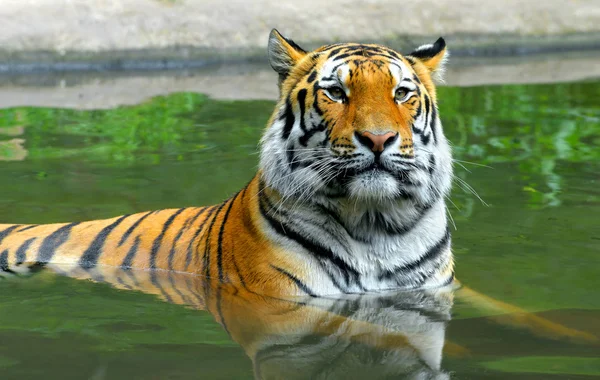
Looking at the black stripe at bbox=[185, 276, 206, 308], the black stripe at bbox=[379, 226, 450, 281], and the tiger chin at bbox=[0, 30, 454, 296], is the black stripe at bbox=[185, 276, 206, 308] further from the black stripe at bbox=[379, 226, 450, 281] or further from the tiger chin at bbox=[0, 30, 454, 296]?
the black stripe at bbox=[379, 226, 450, 281]

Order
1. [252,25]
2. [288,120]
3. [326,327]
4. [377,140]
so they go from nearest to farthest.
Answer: [377,140] → [326,327] → [288,120] → [252,25]

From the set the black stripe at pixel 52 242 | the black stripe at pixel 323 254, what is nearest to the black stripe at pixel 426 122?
the black stripe at pixel 323 254

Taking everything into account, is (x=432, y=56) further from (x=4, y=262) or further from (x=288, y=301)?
(x=4, y=262)

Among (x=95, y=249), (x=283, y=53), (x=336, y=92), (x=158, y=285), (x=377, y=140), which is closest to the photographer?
(x=377, y=140)

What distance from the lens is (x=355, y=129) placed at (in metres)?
3.63

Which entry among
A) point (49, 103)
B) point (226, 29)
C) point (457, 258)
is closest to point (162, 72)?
point (226, 29)

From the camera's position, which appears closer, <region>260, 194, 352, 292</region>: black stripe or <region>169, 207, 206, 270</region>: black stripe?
<region>260, 194, 352, 292</region>: black stripe

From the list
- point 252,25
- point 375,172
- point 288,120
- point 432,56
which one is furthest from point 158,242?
point 252,25

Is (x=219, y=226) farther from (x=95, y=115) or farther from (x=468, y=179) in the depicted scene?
(x=95, y=115)

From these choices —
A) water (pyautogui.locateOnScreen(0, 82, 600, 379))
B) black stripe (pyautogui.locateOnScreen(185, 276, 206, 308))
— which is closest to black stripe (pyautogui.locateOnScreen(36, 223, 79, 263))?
water (pyautogui.locateOnScreen(0, 82, 600, 379))

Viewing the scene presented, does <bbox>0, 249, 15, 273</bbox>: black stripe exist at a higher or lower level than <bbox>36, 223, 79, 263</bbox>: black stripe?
lower

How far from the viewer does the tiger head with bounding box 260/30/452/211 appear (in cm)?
364

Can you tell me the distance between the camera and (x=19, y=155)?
22.7ft

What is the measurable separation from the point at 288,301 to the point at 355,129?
0.74m
